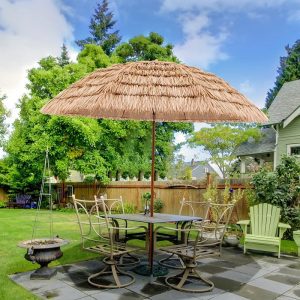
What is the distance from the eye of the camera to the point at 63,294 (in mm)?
3570

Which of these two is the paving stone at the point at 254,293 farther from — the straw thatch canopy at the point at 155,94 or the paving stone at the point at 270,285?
the straw thatch canopy at the point at 155,94

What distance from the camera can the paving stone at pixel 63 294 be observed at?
3480 mm

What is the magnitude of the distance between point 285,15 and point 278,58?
1535 cm

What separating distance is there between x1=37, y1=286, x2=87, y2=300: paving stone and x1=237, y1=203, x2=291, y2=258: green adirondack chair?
11.3 feet

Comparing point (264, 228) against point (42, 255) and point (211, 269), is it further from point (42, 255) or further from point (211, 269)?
point (42, 255)

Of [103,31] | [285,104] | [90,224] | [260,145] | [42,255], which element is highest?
[103,31]

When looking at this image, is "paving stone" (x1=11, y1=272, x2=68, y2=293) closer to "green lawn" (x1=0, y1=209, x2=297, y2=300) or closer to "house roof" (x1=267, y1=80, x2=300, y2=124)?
"green lawn" (x1=0, y1=209, x2=297, y2=300)

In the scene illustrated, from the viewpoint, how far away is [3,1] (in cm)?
891

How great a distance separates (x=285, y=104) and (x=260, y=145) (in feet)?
10.8

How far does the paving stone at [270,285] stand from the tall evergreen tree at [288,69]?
21839mm

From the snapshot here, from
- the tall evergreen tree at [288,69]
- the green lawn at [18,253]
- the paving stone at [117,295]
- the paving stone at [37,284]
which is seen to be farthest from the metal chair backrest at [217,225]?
the tall evergreen tree at [288,69]

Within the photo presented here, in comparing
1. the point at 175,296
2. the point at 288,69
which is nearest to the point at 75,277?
the point at 175,296

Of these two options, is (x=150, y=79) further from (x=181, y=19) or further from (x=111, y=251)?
(x=181, y=19)

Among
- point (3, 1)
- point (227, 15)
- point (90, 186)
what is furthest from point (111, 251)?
point (90, 186)
